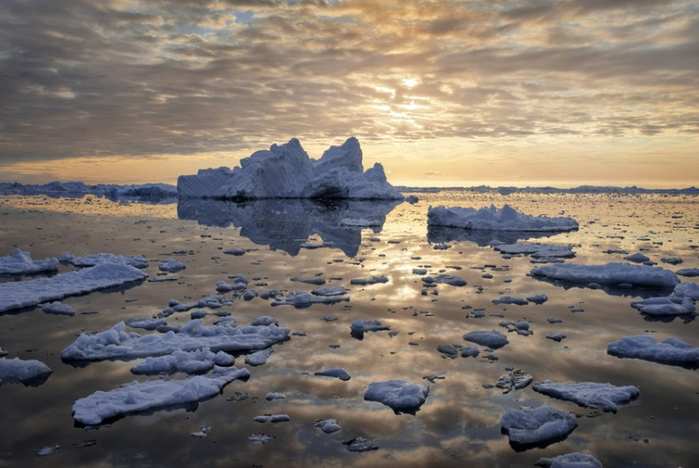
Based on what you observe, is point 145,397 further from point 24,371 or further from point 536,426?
point 536,426

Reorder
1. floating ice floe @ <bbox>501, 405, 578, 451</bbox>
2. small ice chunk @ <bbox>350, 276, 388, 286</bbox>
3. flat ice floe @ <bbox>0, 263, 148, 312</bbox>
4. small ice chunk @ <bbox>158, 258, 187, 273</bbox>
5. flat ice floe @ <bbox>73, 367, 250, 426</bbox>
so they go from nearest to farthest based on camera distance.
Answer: floating ice floe @ <bbox>501, 405, 578, 451</bbox> → flat ice floe @ <bbox>73, 367, 250, 426</bbox> → flat ice floe @ <bbox>0, 263, 148, 312</bbox> → small ice chunk @ <bbox>350, 276, 388, 286</bbox> → small ice chunk @ <bbox>158, 258, 187, 273</bbox>

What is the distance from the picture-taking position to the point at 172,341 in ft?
20.5

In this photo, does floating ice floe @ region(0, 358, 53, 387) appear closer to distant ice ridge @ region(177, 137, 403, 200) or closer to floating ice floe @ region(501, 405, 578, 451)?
floating ice floe @ region(501, 405, 578, 451)

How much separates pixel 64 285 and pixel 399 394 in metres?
7.46

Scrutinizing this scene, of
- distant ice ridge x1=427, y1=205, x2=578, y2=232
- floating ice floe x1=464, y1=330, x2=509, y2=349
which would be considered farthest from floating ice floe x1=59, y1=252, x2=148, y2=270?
distant ice ridge x1=427, y1=205, x2=578, y2=232

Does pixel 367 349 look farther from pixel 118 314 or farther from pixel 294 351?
pixel 118 314

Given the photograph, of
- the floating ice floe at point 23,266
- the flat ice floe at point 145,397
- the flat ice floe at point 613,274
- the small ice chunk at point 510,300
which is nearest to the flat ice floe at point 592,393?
the flat ice floe at point 145,397

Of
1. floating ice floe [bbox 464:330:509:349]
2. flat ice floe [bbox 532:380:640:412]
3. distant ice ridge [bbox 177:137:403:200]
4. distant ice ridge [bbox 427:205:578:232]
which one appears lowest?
flat ice floe [bbox 532:380:640:412]

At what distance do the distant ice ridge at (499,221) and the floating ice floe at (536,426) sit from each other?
1895 centimetres

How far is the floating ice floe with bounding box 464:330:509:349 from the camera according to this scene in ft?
20.9

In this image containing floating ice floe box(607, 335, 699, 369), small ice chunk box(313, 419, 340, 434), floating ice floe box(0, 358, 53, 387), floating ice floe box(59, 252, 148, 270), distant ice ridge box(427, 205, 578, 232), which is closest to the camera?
small ice chunk box(313, 419, 340, 434)

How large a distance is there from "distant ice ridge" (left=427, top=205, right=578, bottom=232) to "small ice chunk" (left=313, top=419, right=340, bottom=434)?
1958cm

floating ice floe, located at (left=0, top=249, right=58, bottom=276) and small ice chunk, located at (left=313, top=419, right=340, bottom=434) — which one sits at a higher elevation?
floating ice floe, located at (left=0, top=249, right=58, bottom=276)

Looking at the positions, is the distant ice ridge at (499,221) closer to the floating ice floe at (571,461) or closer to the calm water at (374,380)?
the calm water at (374,380)
